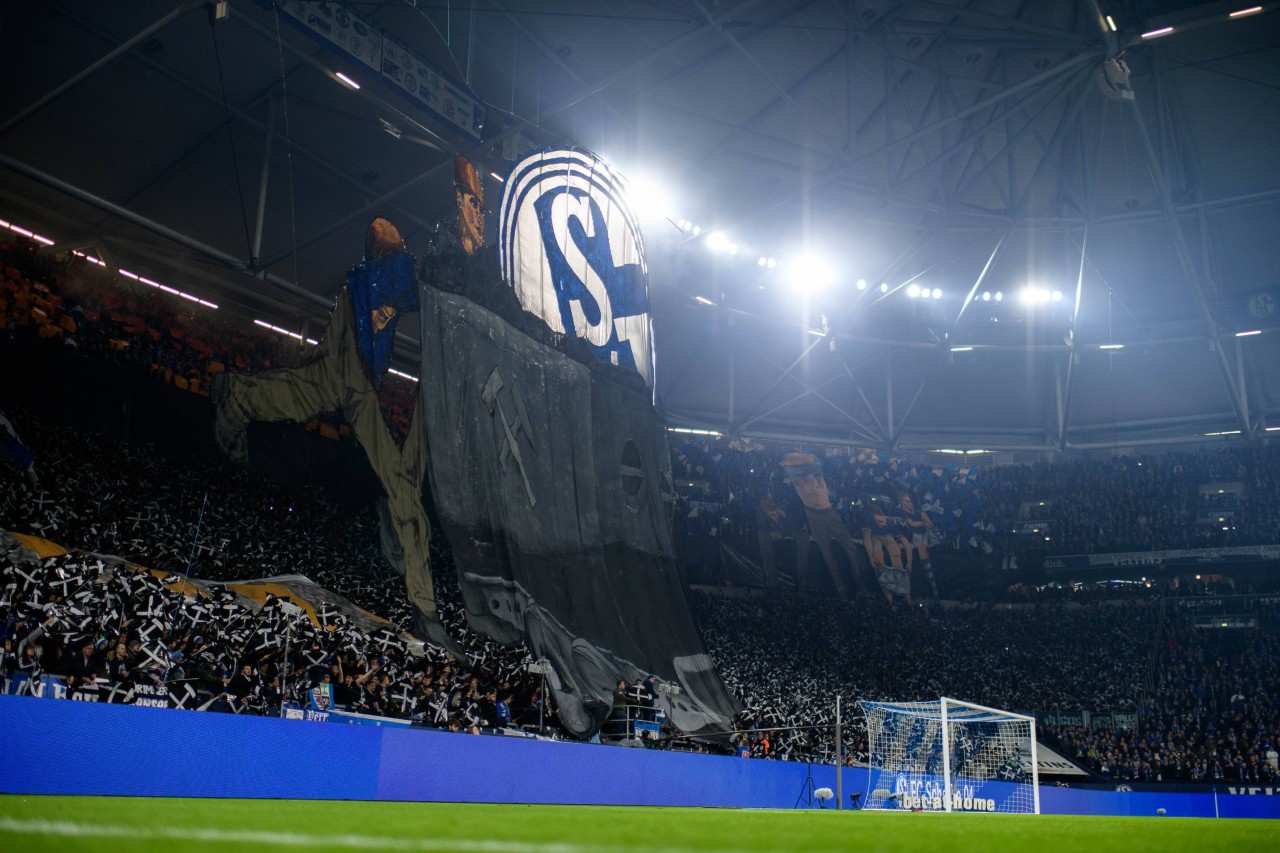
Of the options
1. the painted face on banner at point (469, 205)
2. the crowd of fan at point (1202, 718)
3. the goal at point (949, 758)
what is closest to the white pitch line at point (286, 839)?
the painted face on banner at point (469, 205)

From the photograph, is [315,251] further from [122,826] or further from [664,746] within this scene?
[122,826]

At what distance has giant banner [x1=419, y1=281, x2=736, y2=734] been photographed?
14.4 m

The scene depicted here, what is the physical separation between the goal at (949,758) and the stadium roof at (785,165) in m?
12.0

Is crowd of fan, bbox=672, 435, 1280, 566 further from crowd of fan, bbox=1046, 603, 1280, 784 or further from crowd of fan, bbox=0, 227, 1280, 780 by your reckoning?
crowd of fan, bbox=1046, 603, 1280, 784

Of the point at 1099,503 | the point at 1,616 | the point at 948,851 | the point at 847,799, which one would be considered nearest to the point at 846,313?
the point at 1099,503

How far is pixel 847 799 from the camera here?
1848 cm

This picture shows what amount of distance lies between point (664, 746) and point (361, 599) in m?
6.56

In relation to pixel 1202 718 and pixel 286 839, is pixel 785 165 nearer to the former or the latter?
pixel 1202 718

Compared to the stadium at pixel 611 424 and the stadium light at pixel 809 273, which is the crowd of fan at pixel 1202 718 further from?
the stadium light at pixel 809 273

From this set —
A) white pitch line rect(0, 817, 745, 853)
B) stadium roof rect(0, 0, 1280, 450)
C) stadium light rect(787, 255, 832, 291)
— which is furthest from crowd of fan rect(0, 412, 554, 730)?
stadium light rect(787, 255, 832, 291)

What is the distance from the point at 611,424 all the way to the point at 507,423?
10.2 ft

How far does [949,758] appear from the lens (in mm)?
19156

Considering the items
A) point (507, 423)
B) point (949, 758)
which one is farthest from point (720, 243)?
point (949, 758)

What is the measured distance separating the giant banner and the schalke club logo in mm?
779
